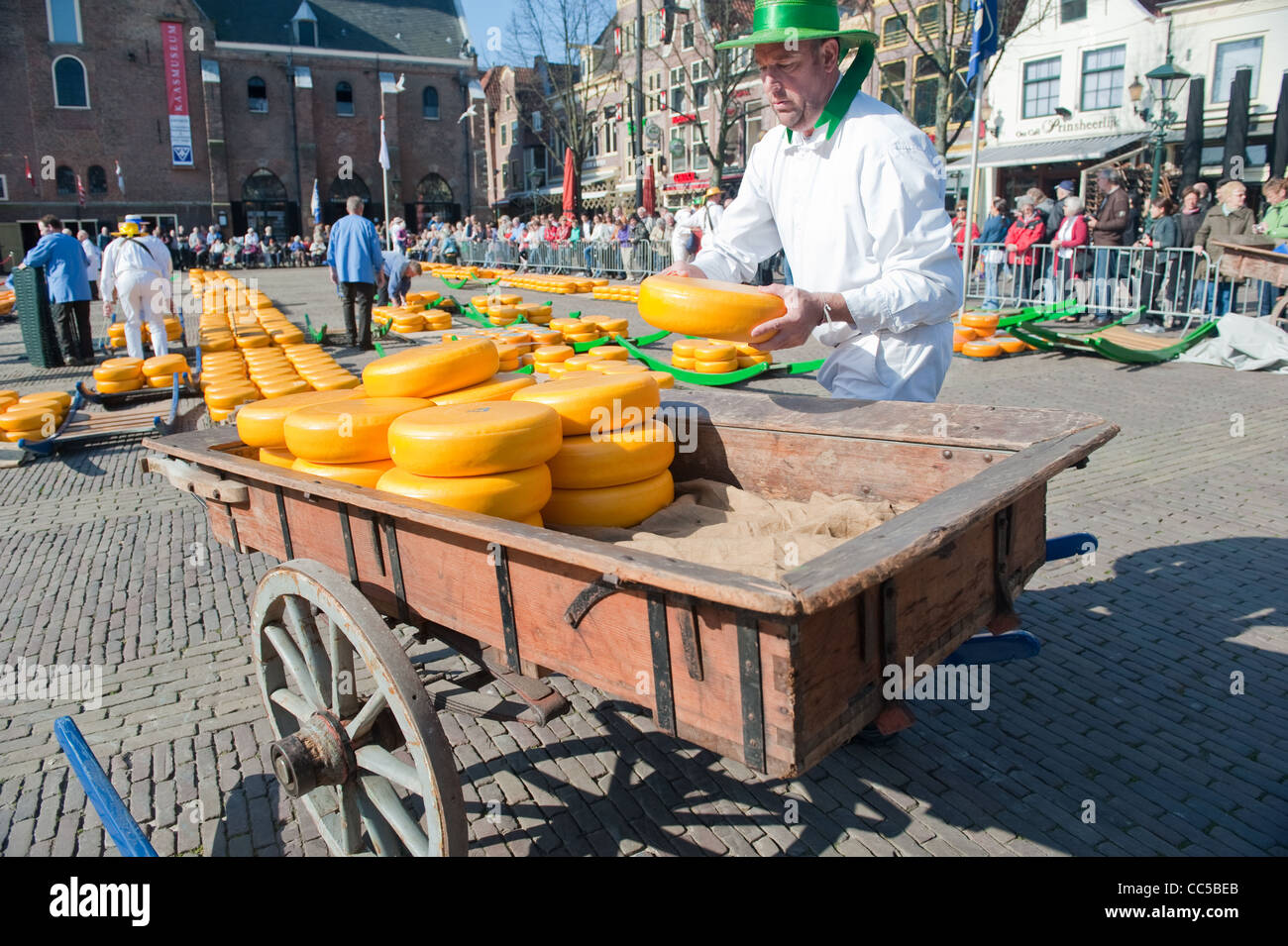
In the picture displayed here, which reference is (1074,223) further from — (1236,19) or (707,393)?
(1236,19)

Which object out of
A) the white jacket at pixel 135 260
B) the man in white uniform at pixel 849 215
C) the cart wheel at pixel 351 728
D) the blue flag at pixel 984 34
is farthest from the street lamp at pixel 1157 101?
the cart wheel at pixel 351 728

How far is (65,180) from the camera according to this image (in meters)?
40.3

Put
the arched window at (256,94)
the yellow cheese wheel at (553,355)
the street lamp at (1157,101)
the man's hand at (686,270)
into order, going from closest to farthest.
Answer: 1. the man's hand at (686,270)
2. the yellow cheese wheel at (553,355)
3. the street lamp at (1157,101)
4. the arched window at (256,94)

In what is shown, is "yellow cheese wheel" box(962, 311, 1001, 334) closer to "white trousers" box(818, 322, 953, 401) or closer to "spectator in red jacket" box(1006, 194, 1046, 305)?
"spectator in red jacket" box(1006, 194, 1046, 305)

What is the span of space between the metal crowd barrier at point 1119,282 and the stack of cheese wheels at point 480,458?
11136 millimetres

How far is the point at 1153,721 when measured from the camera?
3406 millimetres

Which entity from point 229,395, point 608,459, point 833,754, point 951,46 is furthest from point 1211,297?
point 608,459

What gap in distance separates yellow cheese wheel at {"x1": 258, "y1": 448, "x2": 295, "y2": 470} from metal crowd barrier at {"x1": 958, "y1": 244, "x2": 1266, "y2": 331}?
37.1ft

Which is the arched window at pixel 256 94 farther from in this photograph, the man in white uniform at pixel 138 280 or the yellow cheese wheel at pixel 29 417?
the yellow cheese wheel at pixel 29 417

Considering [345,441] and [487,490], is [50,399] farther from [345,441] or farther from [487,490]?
[487,490]

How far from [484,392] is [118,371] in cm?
835

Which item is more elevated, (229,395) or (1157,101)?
(1157,101)

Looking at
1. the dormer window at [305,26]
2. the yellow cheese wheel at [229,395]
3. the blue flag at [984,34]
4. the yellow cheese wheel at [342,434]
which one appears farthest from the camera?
the dormer window at [305,26]

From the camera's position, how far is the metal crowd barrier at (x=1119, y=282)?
461 inches
